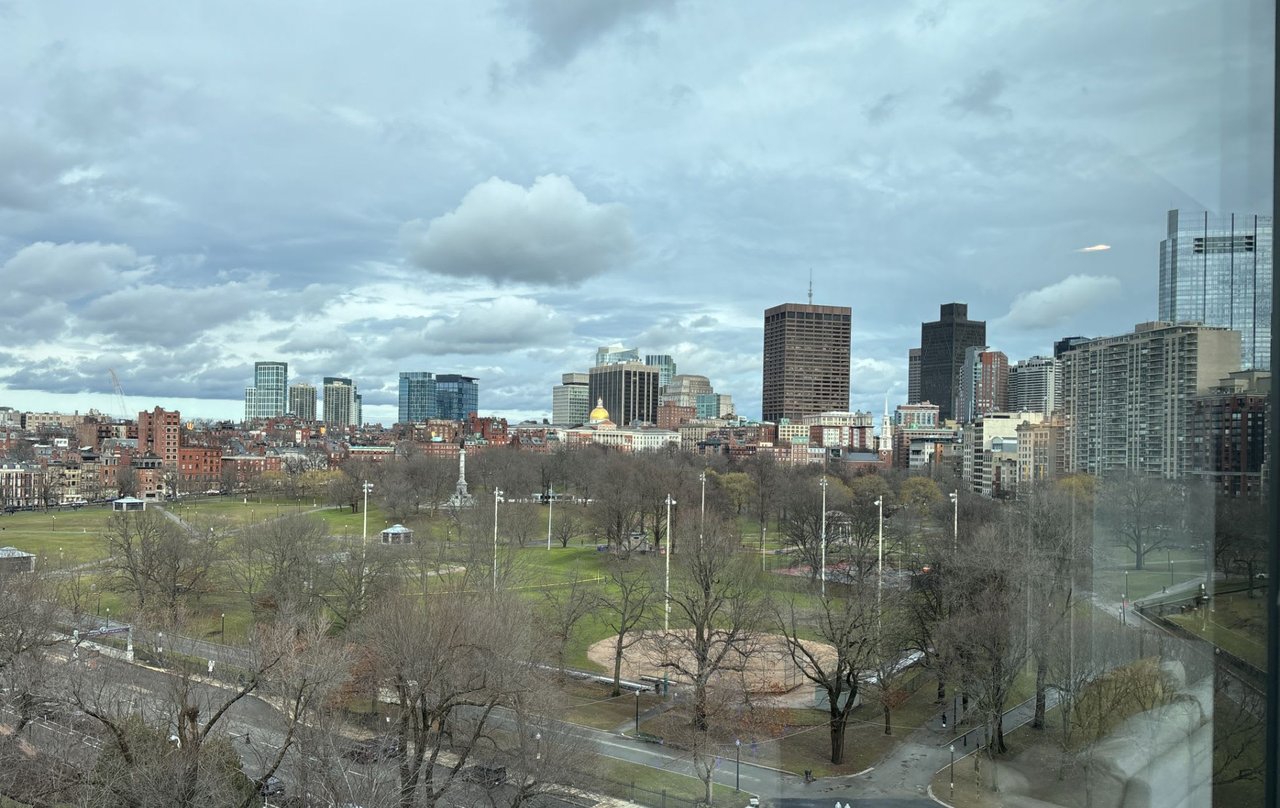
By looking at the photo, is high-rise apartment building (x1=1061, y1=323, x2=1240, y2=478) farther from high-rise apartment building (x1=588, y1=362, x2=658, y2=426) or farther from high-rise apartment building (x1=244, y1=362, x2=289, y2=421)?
high-rise apartment building (x1=244, y1=362, x2=289, y2=421)

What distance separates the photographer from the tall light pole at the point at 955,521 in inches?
367

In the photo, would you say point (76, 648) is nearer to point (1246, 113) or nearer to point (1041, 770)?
point (1041, 770)

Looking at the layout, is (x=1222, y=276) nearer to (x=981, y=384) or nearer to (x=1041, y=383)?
(x=1041, y=383)

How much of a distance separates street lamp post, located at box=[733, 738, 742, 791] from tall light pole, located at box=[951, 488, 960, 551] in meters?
2.90

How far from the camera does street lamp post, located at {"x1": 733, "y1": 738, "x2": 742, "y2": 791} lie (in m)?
7.36

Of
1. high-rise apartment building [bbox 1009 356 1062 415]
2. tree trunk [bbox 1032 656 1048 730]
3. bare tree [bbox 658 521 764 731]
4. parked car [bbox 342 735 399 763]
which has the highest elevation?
high-rise apartment building [bbox 1009 356 1062 415]

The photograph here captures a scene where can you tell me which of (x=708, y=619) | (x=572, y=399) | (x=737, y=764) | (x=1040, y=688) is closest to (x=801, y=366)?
(x=708, y=619)

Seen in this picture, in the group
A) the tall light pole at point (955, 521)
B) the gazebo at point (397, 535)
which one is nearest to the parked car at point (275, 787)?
the tall light pole at point (955, 521)

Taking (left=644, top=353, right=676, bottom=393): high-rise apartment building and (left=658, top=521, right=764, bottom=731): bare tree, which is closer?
(left=658, top=521, right=764, bottom=731): bare tree

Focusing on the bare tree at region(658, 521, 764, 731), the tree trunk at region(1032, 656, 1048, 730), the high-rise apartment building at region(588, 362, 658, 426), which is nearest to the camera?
the tree trunk at region(1032, 656, 1048, 730)

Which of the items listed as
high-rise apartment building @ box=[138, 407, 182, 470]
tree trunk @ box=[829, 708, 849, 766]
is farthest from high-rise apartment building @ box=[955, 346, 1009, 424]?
high-rise apartment building @ box=[138, 407, 182, 470]

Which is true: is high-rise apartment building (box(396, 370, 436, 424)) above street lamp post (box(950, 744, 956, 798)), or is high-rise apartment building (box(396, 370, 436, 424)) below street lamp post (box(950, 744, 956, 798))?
above

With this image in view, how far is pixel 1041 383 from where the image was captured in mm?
2992

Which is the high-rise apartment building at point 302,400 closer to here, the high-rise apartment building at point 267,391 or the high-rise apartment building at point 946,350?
the high-rise apartment building at point 267,391
